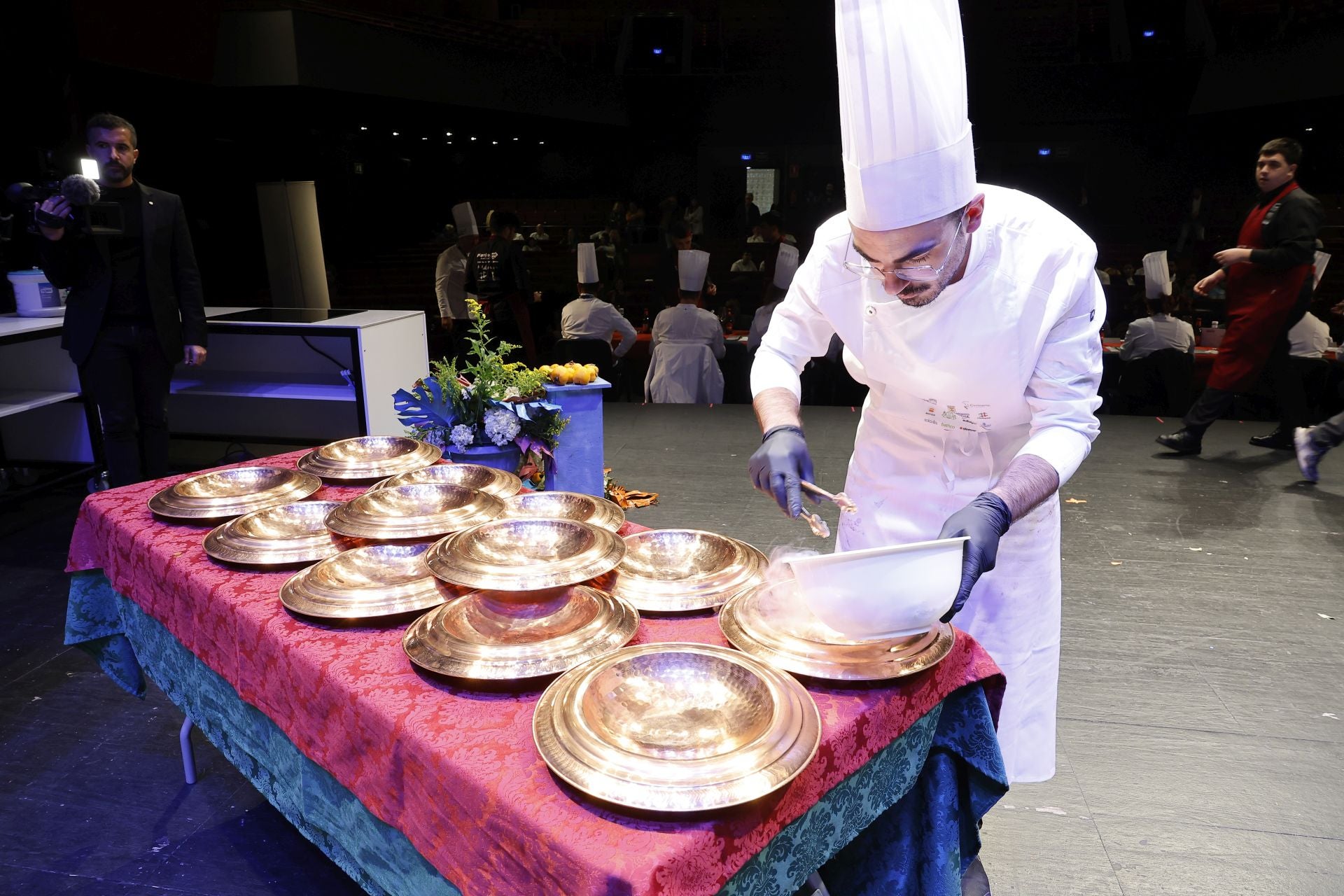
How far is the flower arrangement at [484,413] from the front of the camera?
2354mm

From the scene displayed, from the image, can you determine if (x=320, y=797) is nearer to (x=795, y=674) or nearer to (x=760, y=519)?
(x=795, y=674)

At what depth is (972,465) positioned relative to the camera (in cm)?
144

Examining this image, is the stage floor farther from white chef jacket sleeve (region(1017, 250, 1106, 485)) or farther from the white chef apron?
white chef jacket sleeve (region(1017, 250, 1106, 485))

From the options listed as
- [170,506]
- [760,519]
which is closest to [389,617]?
[170,506]

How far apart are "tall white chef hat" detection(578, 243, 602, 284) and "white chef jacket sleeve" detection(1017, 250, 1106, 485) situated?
4.63m

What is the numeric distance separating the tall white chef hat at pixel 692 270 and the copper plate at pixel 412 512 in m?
3.86

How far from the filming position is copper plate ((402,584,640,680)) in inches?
43.6

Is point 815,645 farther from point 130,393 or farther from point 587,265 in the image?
point 587,265

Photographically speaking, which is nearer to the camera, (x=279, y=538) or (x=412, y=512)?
(x=279, y=538)

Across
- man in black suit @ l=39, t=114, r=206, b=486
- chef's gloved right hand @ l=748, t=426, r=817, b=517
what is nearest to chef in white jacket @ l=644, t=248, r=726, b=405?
man in black suit @ l=39, t=114, r=206, b=486

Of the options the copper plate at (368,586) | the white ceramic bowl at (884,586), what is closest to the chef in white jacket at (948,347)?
the white ceramic bowl at (884,586)

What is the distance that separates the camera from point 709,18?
42.7 feet

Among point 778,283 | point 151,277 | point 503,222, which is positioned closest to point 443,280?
point 503,222

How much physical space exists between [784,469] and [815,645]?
1.00 ft
